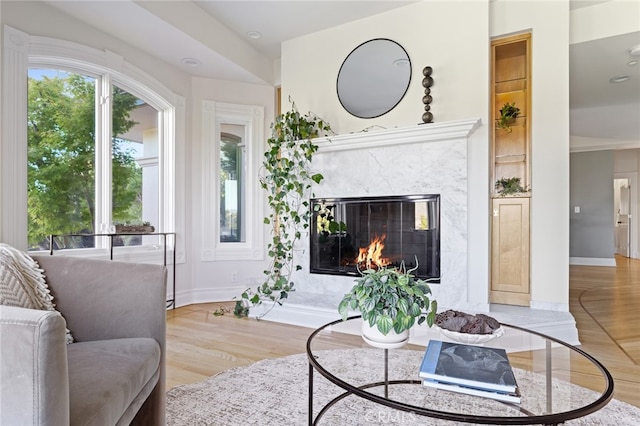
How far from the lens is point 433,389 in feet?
3.86

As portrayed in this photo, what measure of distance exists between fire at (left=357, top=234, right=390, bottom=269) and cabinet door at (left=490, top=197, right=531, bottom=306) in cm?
102

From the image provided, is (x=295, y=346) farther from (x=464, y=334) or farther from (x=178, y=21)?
(x=178, y=21)

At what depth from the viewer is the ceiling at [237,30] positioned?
9.44ft

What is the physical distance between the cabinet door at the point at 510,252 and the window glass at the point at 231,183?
282 cm

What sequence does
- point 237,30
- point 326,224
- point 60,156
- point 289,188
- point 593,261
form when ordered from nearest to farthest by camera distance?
point 60,156 → point 289,188 → point 326,224 → point 237,30 → point 593,261

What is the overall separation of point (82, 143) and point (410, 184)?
9.45ft

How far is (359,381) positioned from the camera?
130 cm

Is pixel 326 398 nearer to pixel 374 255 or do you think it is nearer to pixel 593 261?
pixel 374 255

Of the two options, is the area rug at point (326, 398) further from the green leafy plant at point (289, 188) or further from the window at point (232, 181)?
the window at point (232, 181)

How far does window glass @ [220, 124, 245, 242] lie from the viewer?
4.31 m

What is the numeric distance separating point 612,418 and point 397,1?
3325 millimetres

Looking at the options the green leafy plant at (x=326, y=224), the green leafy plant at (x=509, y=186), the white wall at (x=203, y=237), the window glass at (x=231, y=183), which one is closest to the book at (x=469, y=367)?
the green leafy plant at (x=326, y=224)

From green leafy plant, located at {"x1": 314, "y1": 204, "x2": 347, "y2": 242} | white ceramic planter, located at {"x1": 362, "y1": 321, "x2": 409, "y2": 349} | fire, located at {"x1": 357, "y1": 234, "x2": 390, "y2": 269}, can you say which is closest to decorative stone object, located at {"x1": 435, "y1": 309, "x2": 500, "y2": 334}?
white ceramic planter, located at {"x1": 362, "y1": 321, "x2": 409, "y2": 349}

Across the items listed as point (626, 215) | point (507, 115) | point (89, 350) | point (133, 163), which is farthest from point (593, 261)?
point (89, 350)
